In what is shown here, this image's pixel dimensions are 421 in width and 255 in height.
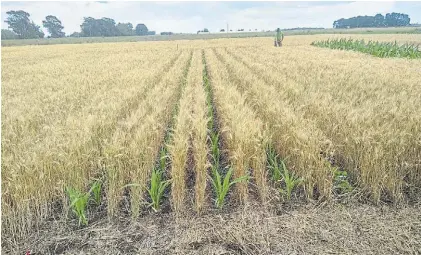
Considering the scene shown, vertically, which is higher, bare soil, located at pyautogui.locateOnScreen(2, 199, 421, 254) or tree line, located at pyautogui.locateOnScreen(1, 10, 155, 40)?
tree line, located at pyautogui.locateOnScreen(1, 10, 155, 40)

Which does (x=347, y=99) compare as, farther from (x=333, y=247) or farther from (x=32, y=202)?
(x=32, y=202)

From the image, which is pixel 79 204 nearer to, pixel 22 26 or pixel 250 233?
pixel 250 233

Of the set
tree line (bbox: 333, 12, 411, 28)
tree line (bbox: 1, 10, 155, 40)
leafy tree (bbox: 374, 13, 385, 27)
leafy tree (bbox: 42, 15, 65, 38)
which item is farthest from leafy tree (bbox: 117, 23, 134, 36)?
leafy tree (bbox: 374, 13, 385, 27)

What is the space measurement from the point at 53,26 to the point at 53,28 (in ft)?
2.30

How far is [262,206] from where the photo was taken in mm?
3834

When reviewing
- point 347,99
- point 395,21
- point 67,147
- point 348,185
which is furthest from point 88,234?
point 395,21

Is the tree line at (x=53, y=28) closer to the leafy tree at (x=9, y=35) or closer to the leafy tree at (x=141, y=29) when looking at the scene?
the leafy tree at (x=9, y=35)

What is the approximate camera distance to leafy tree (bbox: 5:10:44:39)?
4048 inches

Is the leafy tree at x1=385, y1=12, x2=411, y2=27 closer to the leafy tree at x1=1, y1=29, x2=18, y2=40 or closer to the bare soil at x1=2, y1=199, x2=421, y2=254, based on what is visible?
the leafy tree at x1=1, y1=29, x2=18, y2=40

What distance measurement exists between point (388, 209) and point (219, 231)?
186 centimetres

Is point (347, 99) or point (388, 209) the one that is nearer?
point (388, 209)

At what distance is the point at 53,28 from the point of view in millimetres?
121750

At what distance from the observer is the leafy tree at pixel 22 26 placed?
102812 mm

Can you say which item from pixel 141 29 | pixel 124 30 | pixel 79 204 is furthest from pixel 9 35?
pixel 79 204
